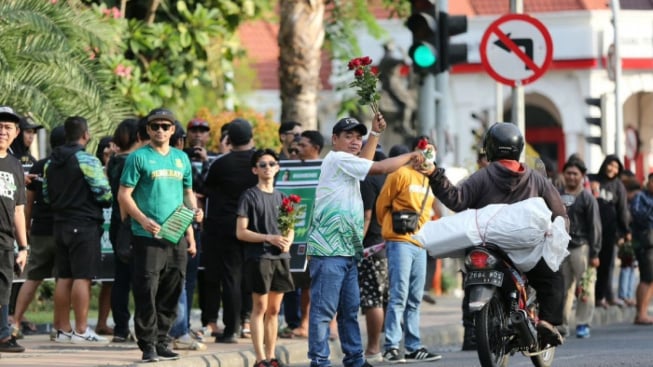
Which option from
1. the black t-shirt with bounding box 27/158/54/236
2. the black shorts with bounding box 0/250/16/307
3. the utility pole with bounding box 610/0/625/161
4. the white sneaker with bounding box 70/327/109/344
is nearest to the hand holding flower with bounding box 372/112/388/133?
the black shorts with bounding box 0/250/16/307

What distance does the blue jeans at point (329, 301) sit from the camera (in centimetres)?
1234

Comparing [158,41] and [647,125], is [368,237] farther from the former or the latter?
[647,125]

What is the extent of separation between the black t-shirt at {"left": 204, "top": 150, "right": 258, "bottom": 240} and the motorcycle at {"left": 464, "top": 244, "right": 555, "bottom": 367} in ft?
13.3

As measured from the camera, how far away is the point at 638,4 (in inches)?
1826

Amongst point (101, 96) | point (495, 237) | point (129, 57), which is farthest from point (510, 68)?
point (129, 57)

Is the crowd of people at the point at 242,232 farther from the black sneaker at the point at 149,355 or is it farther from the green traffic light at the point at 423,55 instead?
the green traffic light at the point at 423,55

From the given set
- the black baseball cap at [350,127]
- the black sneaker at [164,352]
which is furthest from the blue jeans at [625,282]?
the black baseball cap at [350,127]

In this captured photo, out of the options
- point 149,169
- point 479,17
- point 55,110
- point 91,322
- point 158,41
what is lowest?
point 91,322

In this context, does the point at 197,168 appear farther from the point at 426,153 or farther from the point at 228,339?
the point at 426,153

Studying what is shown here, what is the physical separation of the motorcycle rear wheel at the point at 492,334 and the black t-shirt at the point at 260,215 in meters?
2.58

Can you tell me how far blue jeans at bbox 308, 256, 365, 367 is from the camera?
1234 centimetres

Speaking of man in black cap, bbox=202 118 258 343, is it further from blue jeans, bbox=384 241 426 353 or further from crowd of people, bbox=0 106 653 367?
blue jeans, bbox=384 241 426 353

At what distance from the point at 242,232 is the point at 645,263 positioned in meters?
8.33

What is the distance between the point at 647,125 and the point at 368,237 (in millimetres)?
34434
